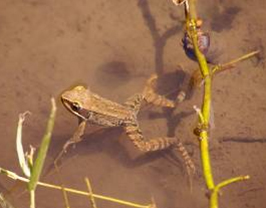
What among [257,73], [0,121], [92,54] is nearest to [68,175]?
[0,121]

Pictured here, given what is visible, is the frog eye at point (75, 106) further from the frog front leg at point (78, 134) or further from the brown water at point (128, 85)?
the brown water at point (128, 85)

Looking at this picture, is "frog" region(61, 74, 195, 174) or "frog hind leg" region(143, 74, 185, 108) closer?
"frog" region(61, 74, 195, 174)

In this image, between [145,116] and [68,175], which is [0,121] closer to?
[68,175]

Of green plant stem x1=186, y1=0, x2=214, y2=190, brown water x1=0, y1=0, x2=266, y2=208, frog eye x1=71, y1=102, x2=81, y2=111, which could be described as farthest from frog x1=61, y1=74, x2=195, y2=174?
green plant stem x1=186, y1=0, x2=214, y2=190

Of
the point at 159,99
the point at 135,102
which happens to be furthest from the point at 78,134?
the point at 159,99

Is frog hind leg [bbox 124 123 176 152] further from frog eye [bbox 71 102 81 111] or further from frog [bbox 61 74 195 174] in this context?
frog eye [bbox 71 102 81 111]

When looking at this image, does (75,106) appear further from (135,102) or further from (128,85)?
(128,85)

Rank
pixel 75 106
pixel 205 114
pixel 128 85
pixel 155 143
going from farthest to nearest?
1. pixel 128 85
2. pixel 155 143
3. pixel 75 106
4. pixel 205 114
